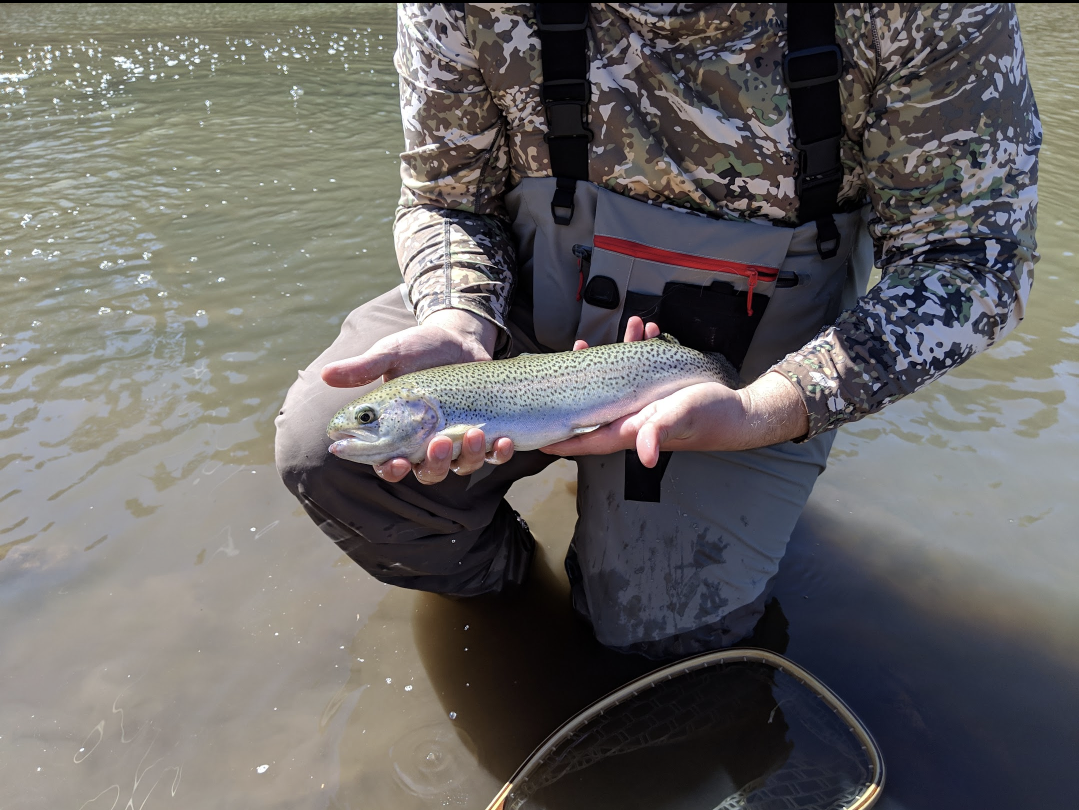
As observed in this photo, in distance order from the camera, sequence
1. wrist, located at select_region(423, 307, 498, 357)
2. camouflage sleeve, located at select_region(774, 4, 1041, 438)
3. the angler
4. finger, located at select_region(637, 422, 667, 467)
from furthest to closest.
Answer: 1. wrist, located at select_region(423, 307, 498, 357)
2. the angler
3. camouflage sleeve, located at select_region(774, 4, 1041, 438)
4. finger, located at select_region(637, 422, 667, 467)

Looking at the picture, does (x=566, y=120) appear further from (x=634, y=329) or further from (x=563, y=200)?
(x=634, y=329)

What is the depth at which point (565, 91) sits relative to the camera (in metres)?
2.70

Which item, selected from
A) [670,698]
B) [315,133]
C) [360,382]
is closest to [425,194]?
[360,382]

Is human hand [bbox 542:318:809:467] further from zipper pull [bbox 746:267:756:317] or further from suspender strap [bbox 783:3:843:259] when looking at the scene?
suspender strap [bbox 783:3:843:259]

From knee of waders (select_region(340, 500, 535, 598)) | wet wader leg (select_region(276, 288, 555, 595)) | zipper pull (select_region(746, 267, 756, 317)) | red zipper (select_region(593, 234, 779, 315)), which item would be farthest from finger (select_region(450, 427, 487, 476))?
zipper pull (select_region(746, 267, 756, 317))

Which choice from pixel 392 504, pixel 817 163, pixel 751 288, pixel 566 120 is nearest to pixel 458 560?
pixel 392 504

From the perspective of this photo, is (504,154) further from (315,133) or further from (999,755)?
(315,133)

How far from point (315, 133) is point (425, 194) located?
6.20 m

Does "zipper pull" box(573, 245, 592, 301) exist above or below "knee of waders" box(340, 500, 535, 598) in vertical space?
above

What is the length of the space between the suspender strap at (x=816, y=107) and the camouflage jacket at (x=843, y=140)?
0.04m

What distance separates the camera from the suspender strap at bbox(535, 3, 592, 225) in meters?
2.61

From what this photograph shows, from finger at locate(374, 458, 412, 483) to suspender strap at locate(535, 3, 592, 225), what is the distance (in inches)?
44.2

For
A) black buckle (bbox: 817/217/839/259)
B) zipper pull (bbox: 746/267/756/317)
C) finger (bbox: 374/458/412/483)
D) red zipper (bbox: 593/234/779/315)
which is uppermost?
black buckle (bbox: 817/217/839/259)

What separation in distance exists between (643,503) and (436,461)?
910 millimetres
